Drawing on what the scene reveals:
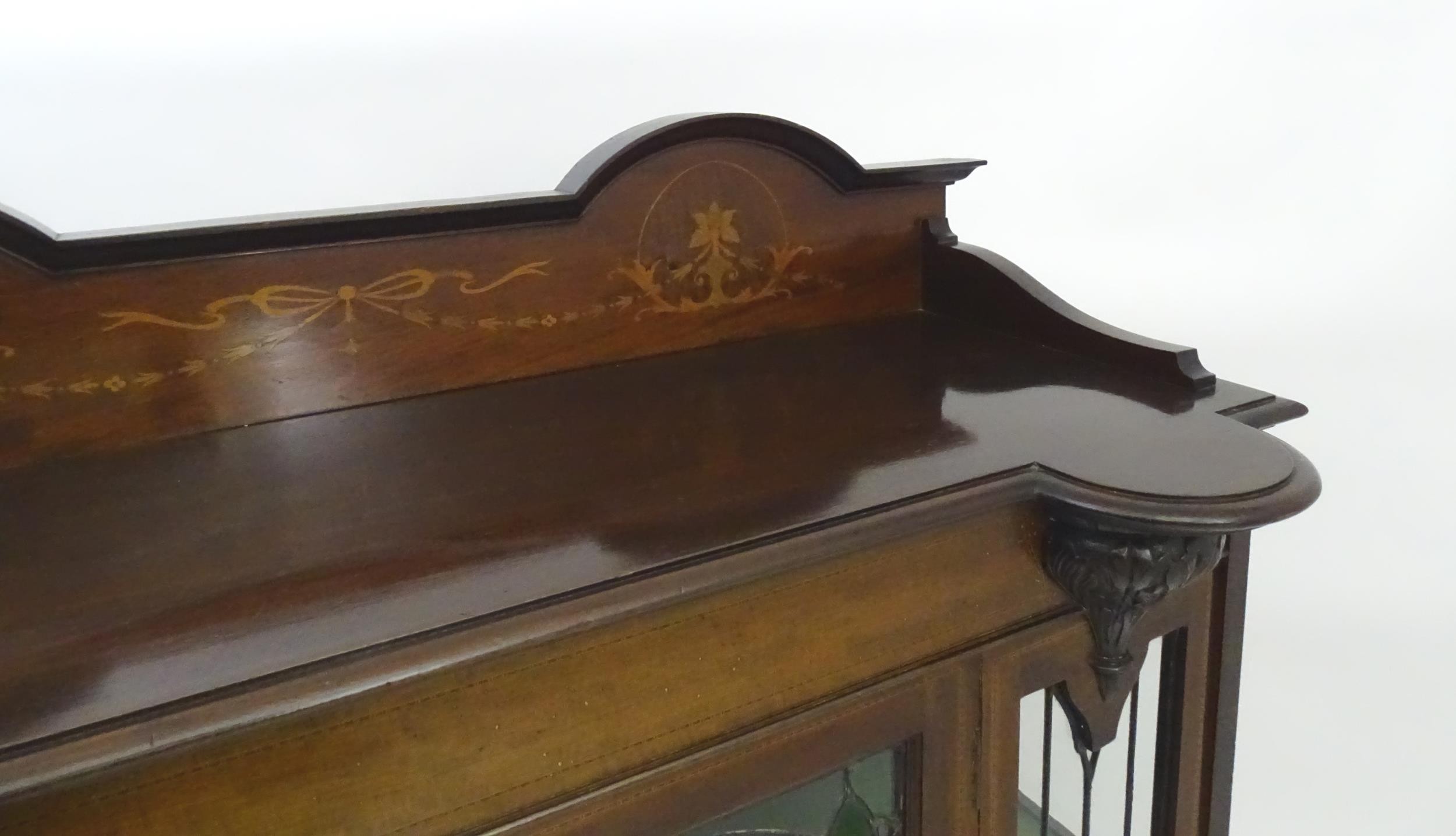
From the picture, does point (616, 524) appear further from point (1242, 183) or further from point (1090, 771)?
point (1242, 183)

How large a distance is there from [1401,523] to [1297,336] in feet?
0.77

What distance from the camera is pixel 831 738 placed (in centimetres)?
61

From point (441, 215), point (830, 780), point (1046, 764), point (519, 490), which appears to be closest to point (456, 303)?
point (441, 215)

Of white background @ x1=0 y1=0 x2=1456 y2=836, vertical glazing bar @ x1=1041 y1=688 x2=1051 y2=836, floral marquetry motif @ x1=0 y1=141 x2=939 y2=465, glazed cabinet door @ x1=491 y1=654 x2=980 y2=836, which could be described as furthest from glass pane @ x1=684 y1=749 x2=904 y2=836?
white background @ x1=0 y1=0 x2=1456 y2=836

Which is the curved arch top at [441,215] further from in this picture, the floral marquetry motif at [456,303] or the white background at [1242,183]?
the white background at [1242,183]

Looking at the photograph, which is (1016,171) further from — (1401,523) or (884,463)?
(884,463)

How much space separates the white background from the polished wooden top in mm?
341

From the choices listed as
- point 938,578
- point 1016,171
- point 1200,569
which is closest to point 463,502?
point 938,578

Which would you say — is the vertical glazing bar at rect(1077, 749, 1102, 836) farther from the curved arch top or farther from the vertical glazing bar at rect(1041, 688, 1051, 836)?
the curved arch top

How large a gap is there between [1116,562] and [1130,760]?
0.22 metres

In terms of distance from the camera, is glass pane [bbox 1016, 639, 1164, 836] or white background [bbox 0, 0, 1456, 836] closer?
glass pane [bbox 1016, 639, 1164, 836]

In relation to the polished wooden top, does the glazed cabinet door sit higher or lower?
lower

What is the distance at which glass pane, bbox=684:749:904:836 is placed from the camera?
2.01 feet

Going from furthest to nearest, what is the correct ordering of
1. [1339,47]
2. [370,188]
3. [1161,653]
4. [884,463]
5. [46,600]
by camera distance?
[1339,47] → [370,188] → [1161,653] → [884,463] → [46,600]
